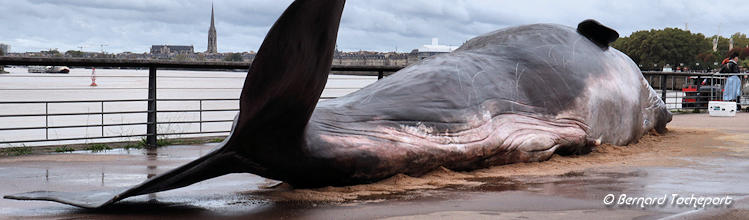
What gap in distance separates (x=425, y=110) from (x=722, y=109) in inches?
485

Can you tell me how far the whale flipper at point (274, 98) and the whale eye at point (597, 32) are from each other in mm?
4457

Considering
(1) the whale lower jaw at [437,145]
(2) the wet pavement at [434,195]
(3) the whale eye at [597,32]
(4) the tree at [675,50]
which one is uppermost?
(4) the tree at [675,50]

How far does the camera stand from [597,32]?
8328 mm

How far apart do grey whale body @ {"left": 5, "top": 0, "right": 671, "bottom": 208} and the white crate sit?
7.66 metres

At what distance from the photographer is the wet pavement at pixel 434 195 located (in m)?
4.54

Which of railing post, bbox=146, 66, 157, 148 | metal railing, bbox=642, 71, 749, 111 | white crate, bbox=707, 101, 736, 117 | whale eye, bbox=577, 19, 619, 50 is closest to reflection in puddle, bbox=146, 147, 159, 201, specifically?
railing post, bbox=146, 66, 157, 148

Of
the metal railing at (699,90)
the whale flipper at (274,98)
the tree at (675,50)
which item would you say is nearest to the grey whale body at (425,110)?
the whale flipper at (274,98)

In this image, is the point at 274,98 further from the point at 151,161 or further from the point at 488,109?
the point at 151,161

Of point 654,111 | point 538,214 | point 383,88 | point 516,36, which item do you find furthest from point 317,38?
point 654,111

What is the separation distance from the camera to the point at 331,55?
4.39 metres

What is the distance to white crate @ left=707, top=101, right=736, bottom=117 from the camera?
16141 mm

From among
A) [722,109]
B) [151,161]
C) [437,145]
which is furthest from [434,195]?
[722,109]

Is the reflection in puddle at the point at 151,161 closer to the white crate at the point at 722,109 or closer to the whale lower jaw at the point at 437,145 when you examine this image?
the whale lower jaw at the point at 437,145

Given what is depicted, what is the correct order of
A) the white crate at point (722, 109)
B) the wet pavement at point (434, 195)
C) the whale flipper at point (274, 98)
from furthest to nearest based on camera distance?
the white crate at point (722, 109) → the wet pavement at point (434, 195) → the whale flipper at point (274, 98)
